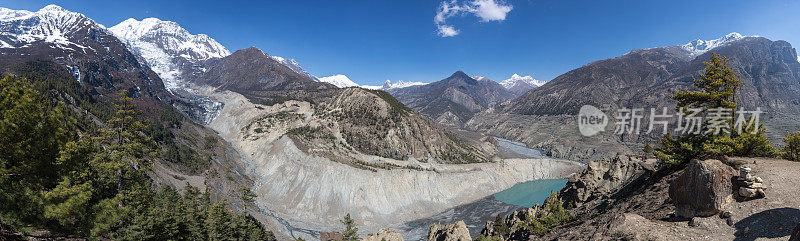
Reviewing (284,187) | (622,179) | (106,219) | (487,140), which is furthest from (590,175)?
(487,140)

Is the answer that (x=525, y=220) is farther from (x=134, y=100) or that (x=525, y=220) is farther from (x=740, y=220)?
(x=134, y=100)

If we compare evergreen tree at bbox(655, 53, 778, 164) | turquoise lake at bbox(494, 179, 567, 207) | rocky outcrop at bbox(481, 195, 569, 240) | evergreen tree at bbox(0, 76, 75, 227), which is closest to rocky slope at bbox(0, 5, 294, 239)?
evergreen tree at bbox(0, 76, 75, 227)

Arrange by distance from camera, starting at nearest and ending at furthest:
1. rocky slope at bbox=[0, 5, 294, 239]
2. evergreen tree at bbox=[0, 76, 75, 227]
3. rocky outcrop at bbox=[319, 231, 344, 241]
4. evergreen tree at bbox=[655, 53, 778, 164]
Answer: evergreen tree at bbox=[0, 76, 75, 227], evergreen tree at bbox=[655, 53, 778, 164], rocky outcrop at bbox=[319, 231, 344, 241], rocky slope at bbox=[0, 5, 294, 239]

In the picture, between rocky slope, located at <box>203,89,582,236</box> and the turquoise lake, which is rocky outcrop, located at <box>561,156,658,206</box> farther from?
the turquoise lake

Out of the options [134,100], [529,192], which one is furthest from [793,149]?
[134,100]

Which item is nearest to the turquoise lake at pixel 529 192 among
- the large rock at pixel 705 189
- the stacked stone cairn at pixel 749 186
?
the large rock at pixel 705 189

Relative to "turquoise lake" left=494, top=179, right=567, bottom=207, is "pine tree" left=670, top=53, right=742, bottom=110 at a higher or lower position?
higher

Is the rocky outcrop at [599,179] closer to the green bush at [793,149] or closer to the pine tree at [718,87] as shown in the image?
the green bush at [793,149]
